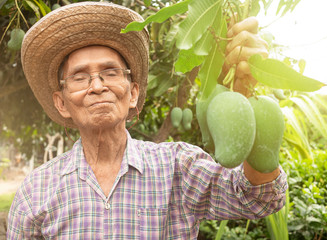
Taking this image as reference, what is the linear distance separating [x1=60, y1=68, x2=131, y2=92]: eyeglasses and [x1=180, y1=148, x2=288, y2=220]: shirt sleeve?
0.36 m

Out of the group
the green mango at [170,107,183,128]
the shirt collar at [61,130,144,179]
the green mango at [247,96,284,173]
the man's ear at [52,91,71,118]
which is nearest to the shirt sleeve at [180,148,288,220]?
the shirt collar at [61,130,144,179]

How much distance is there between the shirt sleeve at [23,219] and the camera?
117cm

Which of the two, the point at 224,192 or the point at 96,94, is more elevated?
the point at 96,94

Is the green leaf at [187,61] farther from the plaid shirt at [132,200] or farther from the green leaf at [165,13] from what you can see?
the plaid shirt at [132,200]

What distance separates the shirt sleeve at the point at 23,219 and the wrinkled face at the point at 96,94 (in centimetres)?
32

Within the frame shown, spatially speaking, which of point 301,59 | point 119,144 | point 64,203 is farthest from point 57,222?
point 301,59

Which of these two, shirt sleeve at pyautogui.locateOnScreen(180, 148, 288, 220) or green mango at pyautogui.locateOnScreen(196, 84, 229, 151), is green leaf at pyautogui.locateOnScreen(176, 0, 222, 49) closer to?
green mango at pyautogui.locateOnScreen(196, 84, 229, 151)

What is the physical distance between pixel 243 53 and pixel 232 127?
141mm

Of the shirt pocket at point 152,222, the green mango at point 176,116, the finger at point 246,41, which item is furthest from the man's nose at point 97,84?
the green mango at point 176,116

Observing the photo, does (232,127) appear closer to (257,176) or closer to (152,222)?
(257,176)

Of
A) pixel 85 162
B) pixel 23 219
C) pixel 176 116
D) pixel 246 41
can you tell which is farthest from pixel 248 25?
pixel 176 116

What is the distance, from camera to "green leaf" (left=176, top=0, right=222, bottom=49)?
60 centimetres

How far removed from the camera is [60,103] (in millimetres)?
1338

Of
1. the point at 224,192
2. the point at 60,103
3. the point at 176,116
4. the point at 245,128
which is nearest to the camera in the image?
the point at 245,128
